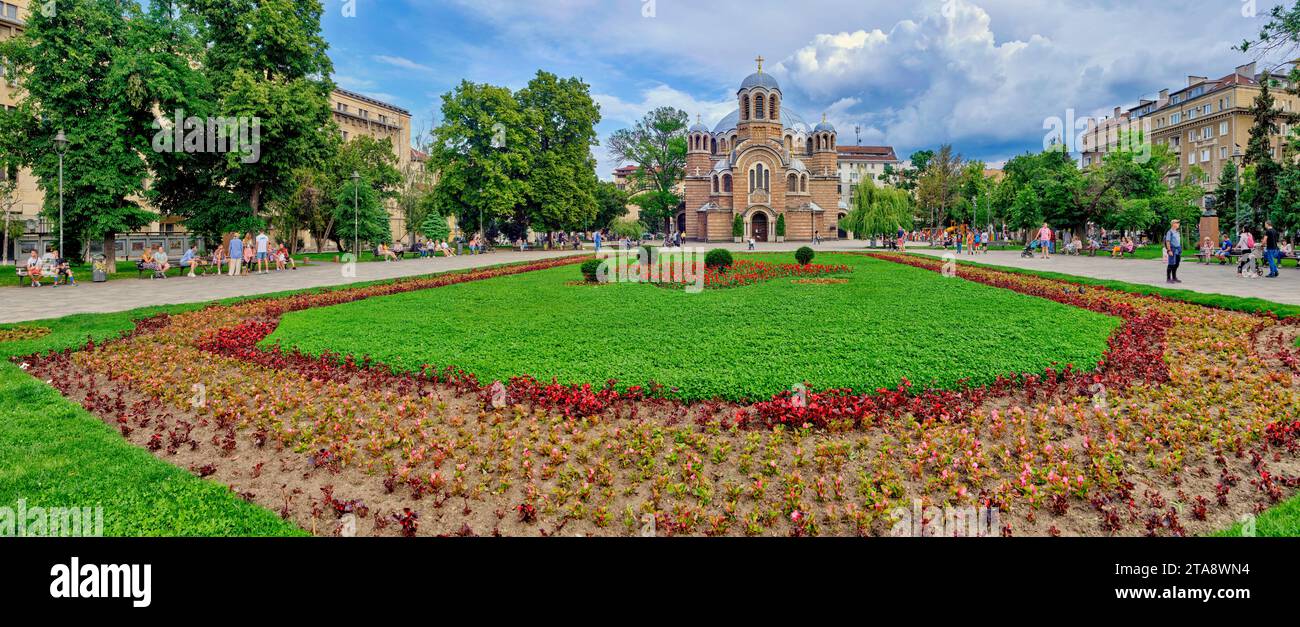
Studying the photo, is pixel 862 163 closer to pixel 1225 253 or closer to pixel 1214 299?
pixel 1225 253

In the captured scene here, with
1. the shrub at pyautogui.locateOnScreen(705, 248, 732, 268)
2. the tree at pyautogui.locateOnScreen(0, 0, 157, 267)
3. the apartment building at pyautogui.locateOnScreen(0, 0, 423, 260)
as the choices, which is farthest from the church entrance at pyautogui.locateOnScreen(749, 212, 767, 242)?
the tree at pyautogui.locateOnScreen(0, 0, 157, 267)

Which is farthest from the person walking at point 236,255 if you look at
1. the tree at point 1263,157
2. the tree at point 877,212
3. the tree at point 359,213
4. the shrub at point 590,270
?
the tree at point 877,212

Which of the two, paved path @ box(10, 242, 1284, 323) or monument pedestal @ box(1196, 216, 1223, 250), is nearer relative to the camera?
paved path @ box(10, 242, 1284, 323)

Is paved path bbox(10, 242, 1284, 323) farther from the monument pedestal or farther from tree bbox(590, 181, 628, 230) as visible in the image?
tree bbox(590, 181, 628, 230)

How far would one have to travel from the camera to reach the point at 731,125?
262 ft

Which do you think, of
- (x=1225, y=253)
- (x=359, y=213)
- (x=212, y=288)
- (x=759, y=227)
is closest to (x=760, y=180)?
(x=759, y=227)

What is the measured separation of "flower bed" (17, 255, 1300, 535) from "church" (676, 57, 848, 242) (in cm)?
6030

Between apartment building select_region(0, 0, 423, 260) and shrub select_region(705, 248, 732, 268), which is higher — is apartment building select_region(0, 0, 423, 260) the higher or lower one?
the higher one
